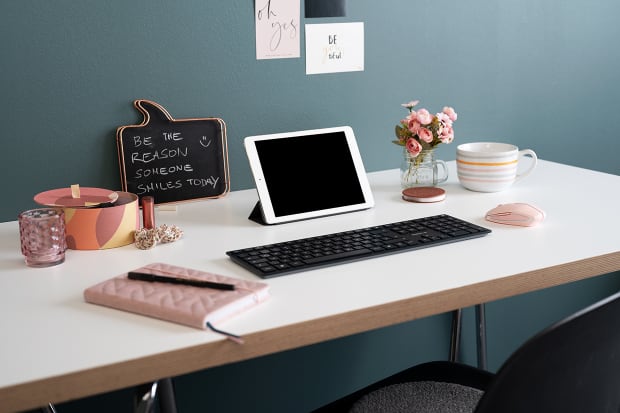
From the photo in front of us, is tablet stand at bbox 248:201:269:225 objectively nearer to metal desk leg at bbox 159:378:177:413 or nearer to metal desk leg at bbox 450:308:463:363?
metal desk leg at bbox 159:378:177:413

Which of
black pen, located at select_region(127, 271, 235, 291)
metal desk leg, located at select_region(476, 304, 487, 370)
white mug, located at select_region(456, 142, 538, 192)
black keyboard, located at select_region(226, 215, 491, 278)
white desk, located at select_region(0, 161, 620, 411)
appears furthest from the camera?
metal desk leg, located at select_region(476, 304, 487, 370)

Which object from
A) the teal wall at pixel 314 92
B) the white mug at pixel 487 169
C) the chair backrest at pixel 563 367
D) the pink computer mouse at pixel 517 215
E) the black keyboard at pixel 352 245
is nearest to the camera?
the chair backrest at pixel 563 367

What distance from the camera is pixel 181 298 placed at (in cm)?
98

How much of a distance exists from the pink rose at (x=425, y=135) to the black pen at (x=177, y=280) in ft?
2.20

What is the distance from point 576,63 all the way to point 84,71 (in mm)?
1280

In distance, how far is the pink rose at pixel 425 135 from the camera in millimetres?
1531

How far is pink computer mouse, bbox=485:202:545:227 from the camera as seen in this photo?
131 centimetres

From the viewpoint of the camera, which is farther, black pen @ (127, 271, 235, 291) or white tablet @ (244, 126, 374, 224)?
white tablet @ (244, 126, 374, 224)

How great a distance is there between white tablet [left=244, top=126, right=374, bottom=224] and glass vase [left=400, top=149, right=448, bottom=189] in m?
0.14

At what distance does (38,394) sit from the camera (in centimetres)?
82

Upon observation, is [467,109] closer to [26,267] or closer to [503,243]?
[503,243]

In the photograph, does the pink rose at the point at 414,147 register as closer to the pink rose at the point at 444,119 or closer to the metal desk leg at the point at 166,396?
the pink rose at the point at 444,119

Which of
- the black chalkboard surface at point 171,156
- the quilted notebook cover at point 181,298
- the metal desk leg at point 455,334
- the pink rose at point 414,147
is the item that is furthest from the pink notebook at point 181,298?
the metal desk leg at point 455,334

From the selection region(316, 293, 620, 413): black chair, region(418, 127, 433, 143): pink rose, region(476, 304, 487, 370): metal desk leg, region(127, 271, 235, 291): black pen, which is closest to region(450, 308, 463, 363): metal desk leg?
region(476, 304, 487, 370): metal desk leg
